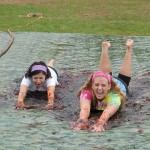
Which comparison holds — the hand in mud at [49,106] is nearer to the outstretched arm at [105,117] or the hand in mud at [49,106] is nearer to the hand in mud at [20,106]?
the hand in mud at [20,106]

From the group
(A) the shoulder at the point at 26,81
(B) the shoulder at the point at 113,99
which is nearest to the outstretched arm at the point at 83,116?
(B) the shoulder at the point at 113,99

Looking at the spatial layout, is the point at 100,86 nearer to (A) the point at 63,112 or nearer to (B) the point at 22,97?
(A) the point at 63,112

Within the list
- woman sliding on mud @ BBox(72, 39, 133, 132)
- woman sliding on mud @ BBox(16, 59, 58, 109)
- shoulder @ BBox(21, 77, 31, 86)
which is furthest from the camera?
shoulder @ BBox(21, 77, 31, 86)

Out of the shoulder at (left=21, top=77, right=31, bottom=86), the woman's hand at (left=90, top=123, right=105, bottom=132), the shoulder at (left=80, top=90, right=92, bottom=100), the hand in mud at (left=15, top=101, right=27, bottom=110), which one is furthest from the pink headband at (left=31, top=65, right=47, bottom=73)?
the woman's hand at (left=90, top=123, right=105, bottom=132)

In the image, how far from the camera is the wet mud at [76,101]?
20.4ft

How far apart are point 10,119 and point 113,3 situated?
28.3 m

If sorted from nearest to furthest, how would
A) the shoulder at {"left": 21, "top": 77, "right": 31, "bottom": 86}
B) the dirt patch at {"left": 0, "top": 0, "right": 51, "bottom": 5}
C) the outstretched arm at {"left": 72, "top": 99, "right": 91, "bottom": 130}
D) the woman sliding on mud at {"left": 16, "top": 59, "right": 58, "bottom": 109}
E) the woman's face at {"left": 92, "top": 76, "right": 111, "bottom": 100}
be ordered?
the outstretched arm at {"left": 72, "top": 99, "right": 91, "bottom": 130}
the woman's face at {"left": 92, "top": 76, "right": 111, "bottom": 100}
the woman sliding on mud at {"left": 16, "top": 59, "right": 58, "bottom": 109}
the shoulder at {"left": 21, "top": 77, "right": 31, "bottom": 86}
the dirt patch at {"left": 0, "top": 0, "right": 51, "bottom": 5}

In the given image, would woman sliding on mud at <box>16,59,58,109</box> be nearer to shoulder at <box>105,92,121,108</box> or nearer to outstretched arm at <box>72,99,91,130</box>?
outstretched arm at <box>72,99,91,130</box>

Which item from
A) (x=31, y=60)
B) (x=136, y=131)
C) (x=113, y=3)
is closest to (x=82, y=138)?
(x=136, y=131)

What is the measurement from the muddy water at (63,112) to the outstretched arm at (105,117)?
0.13 m

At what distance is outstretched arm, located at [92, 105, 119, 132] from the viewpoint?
5598mm

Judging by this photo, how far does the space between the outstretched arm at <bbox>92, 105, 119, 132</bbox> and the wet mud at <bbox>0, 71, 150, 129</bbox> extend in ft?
0.26

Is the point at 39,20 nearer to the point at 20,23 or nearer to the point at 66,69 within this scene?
the point at 20,23

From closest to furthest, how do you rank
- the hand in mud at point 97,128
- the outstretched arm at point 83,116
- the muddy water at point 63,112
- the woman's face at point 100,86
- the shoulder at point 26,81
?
1. the muddy water at point 63,112
2. the hand in mud at point 97,128
3. the outstretched arm at point 83,116
4. the woman's face at point 100,86
5. the shoulder at point 26,81
